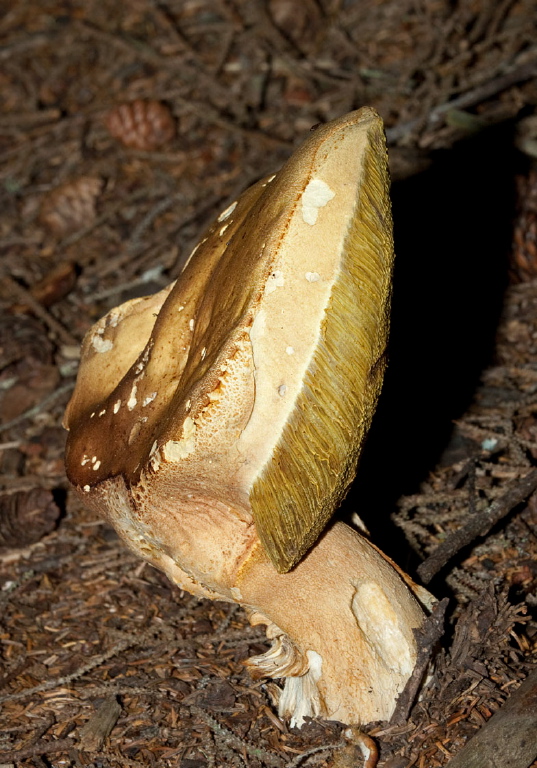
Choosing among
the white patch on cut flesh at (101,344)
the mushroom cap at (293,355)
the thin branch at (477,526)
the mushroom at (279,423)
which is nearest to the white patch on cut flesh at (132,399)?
the mushroom at (279,423)

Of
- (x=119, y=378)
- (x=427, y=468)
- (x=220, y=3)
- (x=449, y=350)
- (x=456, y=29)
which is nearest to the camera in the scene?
(x=119, y=378)

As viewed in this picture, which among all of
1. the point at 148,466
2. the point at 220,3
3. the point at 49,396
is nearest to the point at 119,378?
the point at 148,466

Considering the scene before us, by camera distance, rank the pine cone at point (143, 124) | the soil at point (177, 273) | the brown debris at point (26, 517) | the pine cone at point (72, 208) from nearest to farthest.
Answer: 1. the soil at point (177, 273)
2. the brown debris at point (26, 517)
3. the pine cone at point (72, 208)
4. the pine cone at point (143, 124)

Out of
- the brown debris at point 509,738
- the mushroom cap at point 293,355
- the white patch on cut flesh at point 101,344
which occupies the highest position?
the mushroom cap at point 293,355

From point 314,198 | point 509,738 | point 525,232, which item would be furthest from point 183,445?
point 525,232

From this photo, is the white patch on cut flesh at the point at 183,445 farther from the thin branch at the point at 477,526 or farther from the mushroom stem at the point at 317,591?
the thin branch at the point at 477,526

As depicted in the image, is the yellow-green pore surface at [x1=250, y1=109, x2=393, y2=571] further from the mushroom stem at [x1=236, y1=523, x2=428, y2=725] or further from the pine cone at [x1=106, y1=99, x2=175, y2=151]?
the pine cone at [x1=106, y1=99, x2=175, y2=151]

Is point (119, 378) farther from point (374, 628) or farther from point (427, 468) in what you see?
point (427, 468)

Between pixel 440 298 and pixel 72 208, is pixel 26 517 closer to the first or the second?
pixel 440 298
